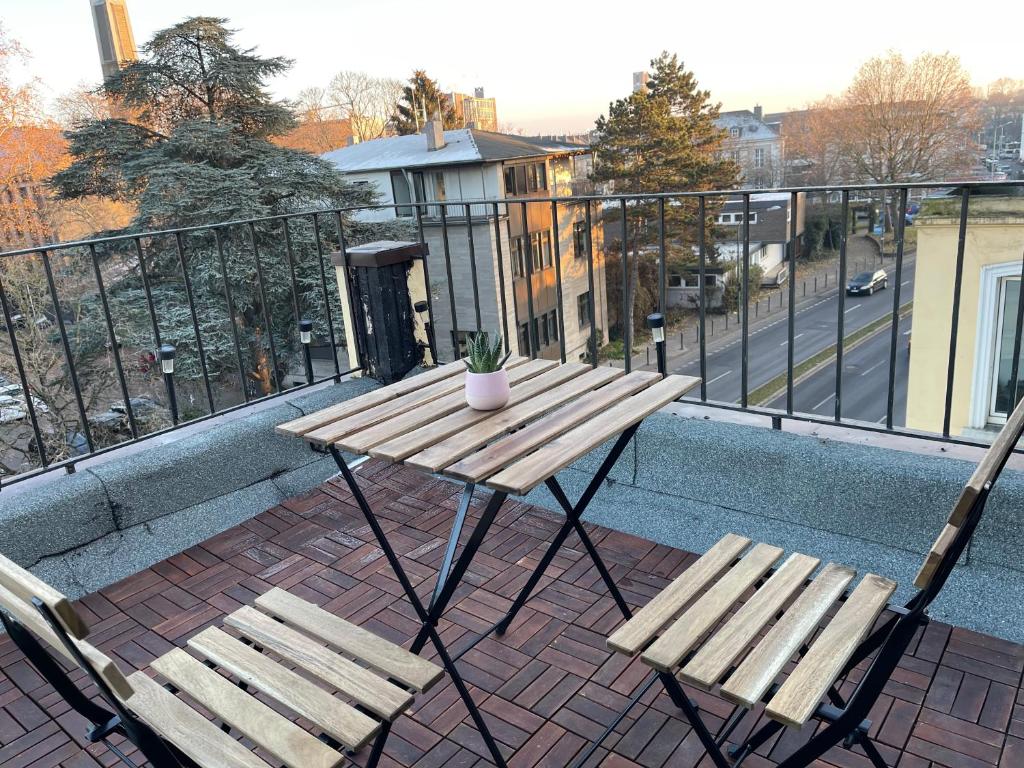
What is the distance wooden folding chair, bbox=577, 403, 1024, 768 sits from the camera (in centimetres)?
124

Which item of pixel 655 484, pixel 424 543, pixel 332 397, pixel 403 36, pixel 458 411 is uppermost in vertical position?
pixel 403 36

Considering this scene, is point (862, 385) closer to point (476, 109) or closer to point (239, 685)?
point (239, 685)

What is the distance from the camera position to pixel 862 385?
2120cm

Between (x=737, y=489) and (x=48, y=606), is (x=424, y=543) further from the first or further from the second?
(x=48, y=606)

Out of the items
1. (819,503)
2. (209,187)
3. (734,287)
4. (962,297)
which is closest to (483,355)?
(819,503)

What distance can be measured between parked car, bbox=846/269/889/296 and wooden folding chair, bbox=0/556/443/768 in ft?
90.1

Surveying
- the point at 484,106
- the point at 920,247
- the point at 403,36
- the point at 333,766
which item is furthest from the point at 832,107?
the point at 333,766

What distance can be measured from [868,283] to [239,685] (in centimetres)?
2868

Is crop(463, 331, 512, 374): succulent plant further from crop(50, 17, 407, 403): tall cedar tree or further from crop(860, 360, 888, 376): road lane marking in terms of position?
crop(860, 360, 888, 376): road lane marking

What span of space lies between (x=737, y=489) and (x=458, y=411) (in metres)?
1.20

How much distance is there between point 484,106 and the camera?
132ft

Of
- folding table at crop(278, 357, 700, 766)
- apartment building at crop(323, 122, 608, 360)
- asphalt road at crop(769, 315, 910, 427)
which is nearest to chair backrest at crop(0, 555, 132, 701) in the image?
folding table at crop(278, 357, 700, 766)

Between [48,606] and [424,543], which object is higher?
[48,606]

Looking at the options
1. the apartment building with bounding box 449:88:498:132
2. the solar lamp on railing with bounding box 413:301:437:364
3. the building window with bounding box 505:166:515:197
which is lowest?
the solar lamp on railing with bounding box 413:301:437:364
